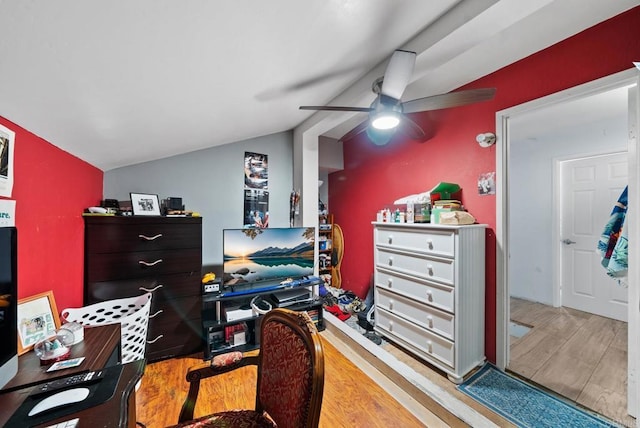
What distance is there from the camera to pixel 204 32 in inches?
33.9

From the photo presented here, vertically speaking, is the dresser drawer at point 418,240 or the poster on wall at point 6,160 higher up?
the poster on wall at point 6,160

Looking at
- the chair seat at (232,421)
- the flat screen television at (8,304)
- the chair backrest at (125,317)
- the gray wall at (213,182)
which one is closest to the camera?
the flat screen television at (8,304)

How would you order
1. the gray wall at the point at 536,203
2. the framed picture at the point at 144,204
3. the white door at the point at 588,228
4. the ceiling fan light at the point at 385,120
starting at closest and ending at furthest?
the ceiling fan light at the point at 385,120 < the framed picture at the point at 144,204 < the white door at the point at 588,228 < the gray wall at the point at 536,203

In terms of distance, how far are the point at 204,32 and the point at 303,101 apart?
1.23 m

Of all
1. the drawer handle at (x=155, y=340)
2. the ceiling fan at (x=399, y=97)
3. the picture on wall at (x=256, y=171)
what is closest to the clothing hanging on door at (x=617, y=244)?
the ceiling fan at (x=399, y=97)

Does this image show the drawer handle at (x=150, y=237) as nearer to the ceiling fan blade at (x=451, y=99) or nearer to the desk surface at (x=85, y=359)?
the desk surface at (x=85, y=359)

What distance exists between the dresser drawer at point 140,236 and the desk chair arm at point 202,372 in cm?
127

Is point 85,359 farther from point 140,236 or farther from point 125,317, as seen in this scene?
point 140,236

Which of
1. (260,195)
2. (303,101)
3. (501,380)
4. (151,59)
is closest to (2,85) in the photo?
(151,59)

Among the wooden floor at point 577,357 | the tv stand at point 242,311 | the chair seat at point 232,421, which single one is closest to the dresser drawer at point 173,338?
the tv stand at point 242,311

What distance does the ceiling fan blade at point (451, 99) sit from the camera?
1.32 m

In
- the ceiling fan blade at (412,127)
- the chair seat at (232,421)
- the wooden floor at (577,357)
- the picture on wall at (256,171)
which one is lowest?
the wooden floor at (577,357)

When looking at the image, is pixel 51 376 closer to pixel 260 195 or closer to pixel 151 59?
pixel 151 59

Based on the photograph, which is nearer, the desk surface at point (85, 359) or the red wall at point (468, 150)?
the desk surface at point (85, 359)
